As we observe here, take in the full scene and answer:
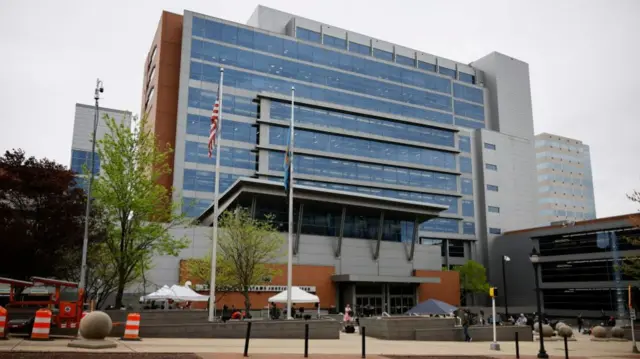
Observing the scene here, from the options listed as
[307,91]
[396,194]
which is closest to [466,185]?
[396,194]

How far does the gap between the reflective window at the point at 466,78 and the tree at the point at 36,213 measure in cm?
8064

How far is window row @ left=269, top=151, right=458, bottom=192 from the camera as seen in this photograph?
251ft

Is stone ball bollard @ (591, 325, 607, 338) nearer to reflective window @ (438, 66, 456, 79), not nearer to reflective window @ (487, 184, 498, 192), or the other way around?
reflective window @ (487, 184, 498, 192)

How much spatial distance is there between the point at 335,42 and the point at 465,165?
29543 millimetres

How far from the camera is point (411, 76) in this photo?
91.2 m

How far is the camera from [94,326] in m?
18.5

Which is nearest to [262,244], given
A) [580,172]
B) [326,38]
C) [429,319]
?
[429,319]

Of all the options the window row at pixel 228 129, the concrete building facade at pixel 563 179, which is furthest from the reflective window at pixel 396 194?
the concrete building facade at pixel 563 179

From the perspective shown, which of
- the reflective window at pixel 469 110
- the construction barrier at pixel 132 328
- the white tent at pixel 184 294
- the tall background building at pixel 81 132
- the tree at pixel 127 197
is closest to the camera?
the construction barrier at pixel 132 328

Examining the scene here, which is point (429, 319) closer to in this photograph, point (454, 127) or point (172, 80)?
point (172, 80)

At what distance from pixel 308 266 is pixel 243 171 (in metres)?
20.0

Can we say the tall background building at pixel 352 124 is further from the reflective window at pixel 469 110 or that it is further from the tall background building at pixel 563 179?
the tall background building at pixel 563 179

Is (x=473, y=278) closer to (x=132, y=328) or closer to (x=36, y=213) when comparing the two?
(x=36, y=213)

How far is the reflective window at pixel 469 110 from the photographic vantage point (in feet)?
316
